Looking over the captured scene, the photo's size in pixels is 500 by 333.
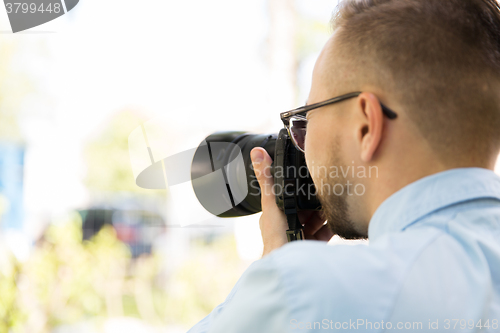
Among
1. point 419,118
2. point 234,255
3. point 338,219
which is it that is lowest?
point 234,255

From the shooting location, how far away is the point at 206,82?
272 centimetres

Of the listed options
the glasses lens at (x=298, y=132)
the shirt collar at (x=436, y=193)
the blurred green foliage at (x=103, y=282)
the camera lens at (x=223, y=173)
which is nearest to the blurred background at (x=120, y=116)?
the blurred green foliage at (x=103, y=282)

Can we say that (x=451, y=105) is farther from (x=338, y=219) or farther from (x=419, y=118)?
(x=338, y=219)

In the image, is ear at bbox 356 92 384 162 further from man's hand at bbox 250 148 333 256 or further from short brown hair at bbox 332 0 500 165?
man's hand at bbox 250 148 333 256

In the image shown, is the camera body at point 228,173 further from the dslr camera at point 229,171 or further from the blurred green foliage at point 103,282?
the blurred green foliage at point 103,282

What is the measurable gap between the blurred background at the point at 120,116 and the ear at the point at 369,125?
6.03 ft

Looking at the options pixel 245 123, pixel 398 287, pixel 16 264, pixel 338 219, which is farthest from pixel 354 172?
pixel 16 264

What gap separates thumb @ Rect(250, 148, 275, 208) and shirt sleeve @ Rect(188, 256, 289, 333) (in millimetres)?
407

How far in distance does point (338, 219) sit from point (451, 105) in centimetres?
24

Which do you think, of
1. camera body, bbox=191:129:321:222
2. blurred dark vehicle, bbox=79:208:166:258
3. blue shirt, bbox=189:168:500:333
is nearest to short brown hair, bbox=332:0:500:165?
blue shirt, bbox=189:168:500:333

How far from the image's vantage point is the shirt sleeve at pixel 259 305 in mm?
374

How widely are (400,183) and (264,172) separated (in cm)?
35

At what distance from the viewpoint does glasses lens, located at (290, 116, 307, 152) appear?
2.57 feet

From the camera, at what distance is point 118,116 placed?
3.12 meters
